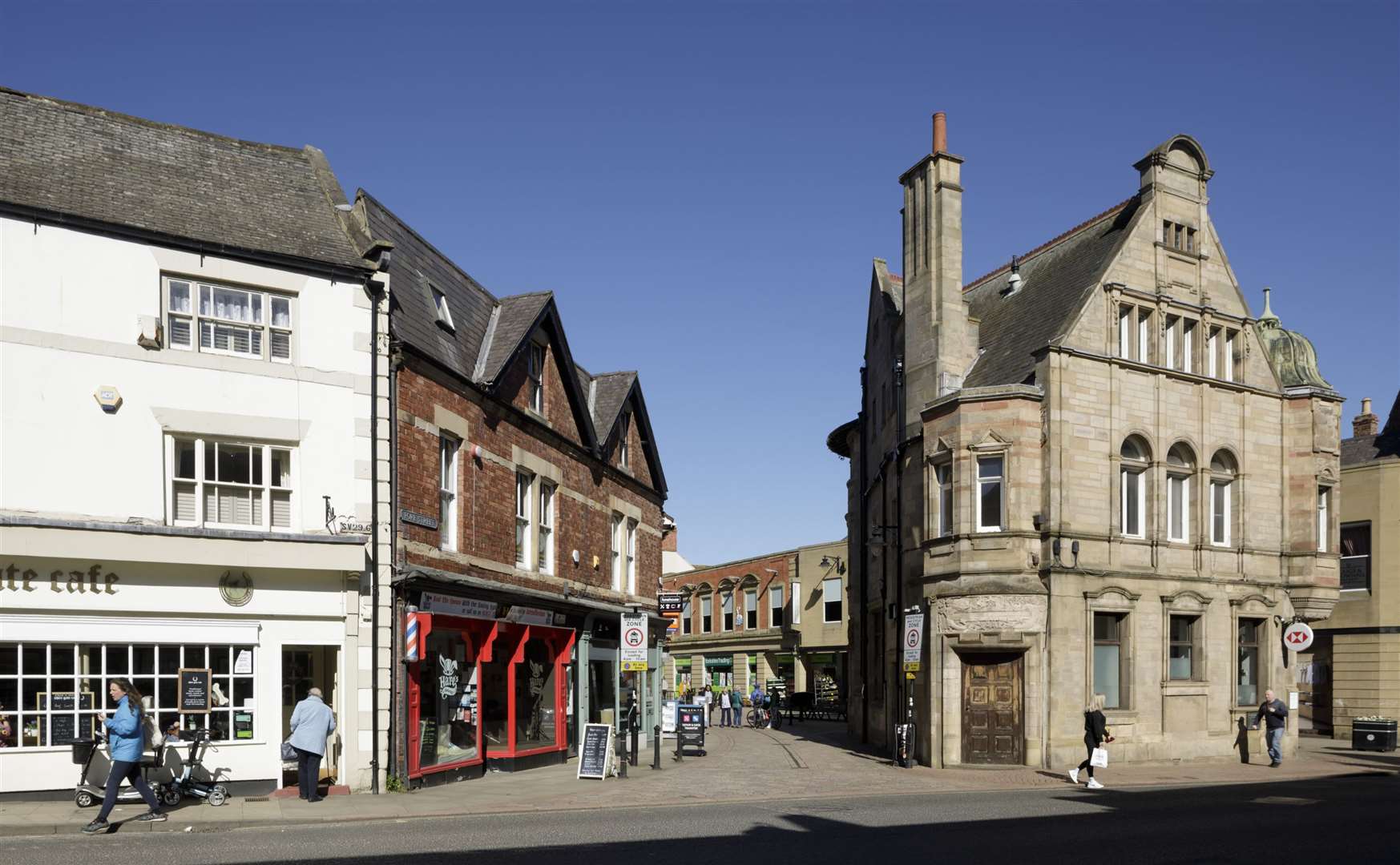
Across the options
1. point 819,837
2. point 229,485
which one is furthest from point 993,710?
point 229,485

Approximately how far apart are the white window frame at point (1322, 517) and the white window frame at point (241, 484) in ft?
80.4

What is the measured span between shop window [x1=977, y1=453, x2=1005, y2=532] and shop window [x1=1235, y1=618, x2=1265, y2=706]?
24.5 feet

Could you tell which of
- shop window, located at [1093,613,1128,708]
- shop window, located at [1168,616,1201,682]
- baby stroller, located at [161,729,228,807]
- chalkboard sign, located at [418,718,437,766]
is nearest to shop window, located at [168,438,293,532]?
baby stroller, located at [161,729,228,807]

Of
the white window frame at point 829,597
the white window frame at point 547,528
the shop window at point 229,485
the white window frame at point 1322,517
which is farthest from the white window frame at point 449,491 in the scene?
the white window frame at point 829,597

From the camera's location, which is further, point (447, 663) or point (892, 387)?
point (892, 387)

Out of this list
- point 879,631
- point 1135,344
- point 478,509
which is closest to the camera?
point 478,509

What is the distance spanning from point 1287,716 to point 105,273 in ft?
86.7

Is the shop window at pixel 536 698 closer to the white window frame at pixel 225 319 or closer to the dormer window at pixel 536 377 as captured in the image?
the dormer window at pixel 536 377

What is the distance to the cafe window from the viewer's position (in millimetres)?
16938

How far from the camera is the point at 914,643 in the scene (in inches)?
1021

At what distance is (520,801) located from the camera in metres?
18.7

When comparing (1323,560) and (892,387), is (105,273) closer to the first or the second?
(892,387)

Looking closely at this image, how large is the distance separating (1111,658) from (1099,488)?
3.74 metres

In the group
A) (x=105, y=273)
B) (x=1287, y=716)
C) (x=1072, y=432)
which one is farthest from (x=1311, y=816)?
(x=105, y=273)
